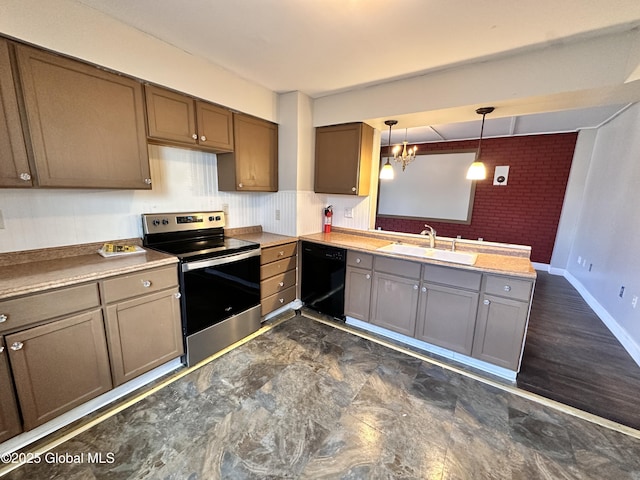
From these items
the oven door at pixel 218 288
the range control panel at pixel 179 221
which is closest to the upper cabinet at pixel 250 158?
the range control panel at pixel 179 221

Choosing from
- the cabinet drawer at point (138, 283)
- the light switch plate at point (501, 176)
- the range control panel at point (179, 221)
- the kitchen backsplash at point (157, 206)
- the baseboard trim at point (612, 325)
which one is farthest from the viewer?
the light switch plate at point (501, 176)

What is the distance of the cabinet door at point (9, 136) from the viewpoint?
4.72 ft

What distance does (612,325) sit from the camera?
289 centimetres

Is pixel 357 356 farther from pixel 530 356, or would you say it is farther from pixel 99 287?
pixel 99 287

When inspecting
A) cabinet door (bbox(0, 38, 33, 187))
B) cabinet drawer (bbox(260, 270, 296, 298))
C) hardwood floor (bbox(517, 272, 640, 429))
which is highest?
cabinet door (bbox(0, 38, 33, 187))

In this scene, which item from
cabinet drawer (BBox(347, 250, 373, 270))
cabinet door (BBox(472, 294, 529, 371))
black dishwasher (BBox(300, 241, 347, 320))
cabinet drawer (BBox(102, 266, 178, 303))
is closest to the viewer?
cabinet drawer (BBox(102, 266, 178, 303))

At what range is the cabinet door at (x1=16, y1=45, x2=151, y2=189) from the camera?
1550 millimetres

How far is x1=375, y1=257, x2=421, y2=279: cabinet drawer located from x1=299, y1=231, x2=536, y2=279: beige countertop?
67mm

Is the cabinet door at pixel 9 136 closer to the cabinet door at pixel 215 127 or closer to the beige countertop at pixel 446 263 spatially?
the cabinet door at pixel 215 127

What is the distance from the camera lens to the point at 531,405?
6.17ft

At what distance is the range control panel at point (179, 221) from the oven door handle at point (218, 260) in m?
0.62

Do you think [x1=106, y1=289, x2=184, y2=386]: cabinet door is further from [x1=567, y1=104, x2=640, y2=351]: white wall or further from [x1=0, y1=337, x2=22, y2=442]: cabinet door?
[x1=567, y1=104, x2=640, y2=351]: white wall

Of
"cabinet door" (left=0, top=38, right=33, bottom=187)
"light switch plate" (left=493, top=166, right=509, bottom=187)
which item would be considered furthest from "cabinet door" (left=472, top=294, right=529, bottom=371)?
"light switch plate" (left=493, top=166, right=509, bottom=187)

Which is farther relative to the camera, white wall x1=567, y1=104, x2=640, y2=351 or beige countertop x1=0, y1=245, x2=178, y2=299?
white wall x1=567, y1=104, x2=640, y2=351
